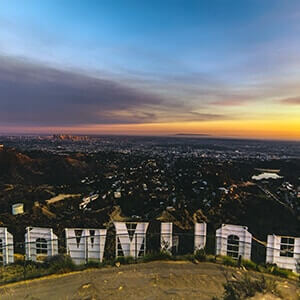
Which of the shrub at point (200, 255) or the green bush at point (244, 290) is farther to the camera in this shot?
the shrub at point (200, 255)

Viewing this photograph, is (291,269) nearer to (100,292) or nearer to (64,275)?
(100,292)

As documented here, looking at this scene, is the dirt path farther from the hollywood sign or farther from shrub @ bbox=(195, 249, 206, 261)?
the hollywood sign

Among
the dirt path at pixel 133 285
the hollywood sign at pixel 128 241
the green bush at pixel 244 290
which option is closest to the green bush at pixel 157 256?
the hollywood sign at pixel 128 241

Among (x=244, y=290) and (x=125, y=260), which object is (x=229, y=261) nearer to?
(x=244, y=290)

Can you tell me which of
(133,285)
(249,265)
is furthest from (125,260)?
(249,265)

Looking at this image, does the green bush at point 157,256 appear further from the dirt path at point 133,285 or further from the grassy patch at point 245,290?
the grassy patch at point 245,290

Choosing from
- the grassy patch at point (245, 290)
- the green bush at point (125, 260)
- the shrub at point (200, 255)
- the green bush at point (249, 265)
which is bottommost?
the green bush at point (125, 260)

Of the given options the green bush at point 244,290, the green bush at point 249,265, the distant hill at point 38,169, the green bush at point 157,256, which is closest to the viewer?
the green bush at point 244,290

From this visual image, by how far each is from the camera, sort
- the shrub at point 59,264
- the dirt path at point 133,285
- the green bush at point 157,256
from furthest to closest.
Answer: the green bush at point 157,256 < the shrub at point 59,264 < the dirt path at point 133,285
